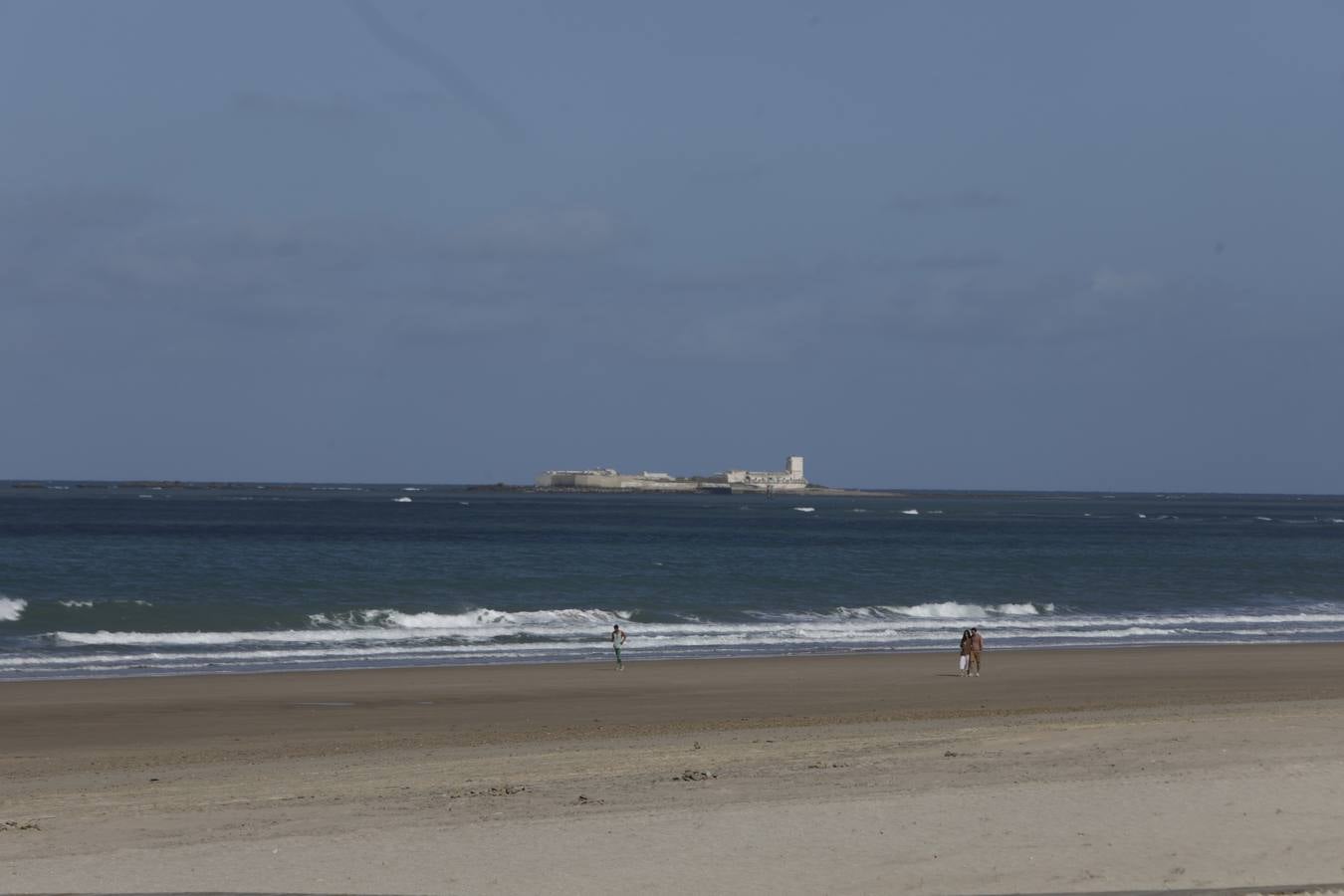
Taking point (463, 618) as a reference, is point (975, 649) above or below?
above

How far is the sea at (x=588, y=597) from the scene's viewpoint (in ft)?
124

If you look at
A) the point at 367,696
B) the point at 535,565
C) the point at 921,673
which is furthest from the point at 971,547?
the point at 367,696

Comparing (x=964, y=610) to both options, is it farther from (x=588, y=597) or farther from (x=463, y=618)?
(x=463, y=618)

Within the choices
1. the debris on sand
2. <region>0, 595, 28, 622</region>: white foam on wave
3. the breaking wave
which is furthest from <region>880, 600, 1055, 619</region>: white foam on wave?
the debris on sand

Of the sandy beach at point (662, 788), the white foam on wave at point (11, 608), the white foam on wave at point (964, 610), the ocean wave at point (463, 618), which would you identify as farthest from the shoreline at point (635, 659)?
the white foam on wave at point (11, 608)

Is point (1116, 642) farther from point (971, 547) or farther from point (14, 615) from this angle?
point (971, 547)

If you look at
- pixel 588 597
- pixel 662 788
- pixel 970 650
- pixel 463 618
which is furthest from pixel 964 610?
pixel 662 788

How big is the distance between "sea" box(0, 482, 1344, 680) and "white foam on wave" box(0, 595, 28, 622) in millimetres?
80

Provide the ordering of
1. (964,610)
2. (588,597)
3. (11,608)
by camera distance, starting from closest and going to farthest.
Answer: (11,608) < (964,610) < (588,597)

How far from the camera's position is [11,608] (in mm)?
43031

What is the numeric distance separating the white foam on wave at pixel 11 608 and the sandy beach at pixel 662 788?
1579cm

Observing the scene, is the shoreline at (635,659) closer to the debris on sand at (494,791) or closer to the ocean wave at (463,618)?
the ocean wave at (463,618)

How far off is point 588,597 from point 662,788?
122 ft

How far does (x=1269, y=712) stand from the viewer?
21.9 m
